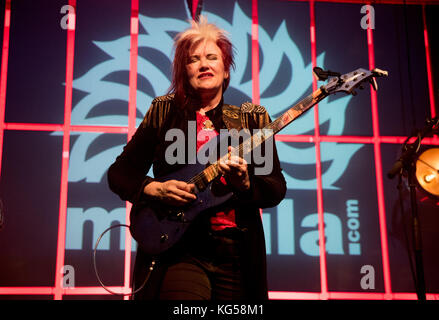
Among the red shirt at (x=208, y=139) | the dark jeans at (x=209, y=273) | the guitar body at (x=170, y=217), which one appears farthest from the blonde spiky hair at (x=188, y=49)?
the dark jeans at (x=209, y=273)

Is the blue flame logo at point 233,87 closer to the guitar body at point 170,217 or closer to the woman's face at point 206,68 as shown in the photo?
the woman's face at point 206,68

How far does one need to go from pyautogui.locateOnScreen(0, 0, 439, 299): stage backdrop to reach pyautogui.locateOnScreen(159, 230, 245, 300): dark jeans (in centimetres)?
205

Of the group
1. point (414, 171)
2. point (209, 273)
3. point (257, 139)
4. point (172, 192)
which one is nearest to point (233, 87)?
point (414, 171)

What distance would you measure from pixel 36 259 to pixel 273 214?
199 centimetres

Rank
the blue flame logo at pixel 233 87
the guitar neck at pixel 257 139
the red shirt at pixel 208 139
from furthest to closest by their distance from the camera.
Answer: the blue flame logo at pixel 233 87 < the guitar neck at pixel 257 139 < the red shirt at pixel 208 139

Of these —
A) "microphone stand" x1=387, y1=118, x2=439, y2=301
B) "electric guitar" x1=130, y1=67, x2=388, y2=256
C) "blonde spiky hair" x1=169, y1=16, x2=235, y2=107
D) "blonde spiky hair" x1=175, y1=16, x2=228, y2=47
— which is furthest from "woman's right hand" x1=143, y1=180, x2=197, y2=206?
"microphone stand" x1=387, y1=118, x2=439, y2=301

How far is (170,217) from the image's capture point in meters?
2.16

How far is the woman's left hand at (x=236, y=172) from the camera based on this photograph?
1.95 metres

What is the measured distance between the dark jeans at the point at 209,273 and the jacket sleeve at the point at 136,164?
45cm

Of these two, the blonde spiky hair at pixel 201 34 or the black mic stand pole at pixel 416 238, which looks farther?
the black mic stand pole at pixel 416 238

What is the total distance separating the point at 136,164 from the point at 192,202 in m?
0.36

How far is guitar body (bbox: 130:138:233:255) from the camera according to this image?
6.82 ft

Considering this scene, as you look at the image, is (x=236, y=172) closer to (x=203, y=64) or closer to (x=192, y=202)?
(x=192, y=202)

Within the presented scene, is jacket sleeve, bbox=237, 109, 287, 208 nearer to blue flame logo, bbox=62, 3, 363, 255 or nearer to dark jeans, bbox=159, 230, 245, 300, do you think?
dark jeans, bbox=159, 230, 245, 300
